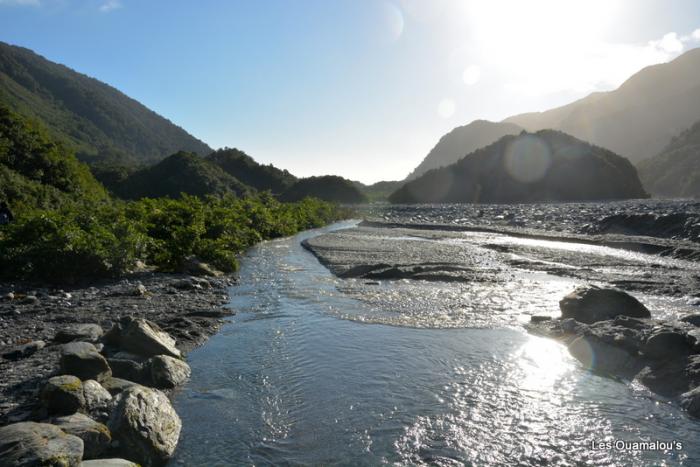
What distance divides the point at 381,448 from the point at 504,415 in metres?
1.97

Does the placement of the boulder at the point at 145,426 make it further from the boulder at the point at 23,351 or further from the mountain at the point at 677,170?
the mountain at the point at 677,170

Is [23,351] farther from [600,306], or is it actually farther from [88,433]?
[600,306]

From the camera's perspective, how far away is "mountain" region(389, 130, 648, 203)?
9346 cm

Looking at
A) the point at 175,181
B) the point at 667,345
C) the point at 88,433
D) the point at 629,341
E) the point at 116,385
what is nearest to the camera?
the point at 88,433

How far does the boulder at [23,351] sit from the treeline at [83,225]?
5.93 m

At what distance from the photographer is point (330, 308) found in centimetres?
1219

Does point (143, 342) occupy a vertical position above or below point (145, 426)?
above

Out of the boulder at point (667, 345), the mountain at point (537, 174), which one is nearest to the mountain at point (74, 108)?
the mountain at point (537, 174)

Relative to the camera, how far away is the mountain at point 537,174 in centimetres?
9346

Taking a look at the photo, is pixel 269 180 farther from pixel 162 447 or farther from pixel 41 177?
pixel 162 447

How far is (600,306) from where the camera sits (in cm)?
1026

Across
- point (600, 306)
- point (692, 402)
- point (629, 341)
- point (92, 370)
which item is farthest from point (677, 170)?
point (92, 370)

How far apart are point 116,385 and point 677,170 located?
132m

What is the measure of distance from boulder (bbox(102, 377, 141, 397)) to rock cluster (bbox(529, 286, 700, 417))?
8.18 meters
